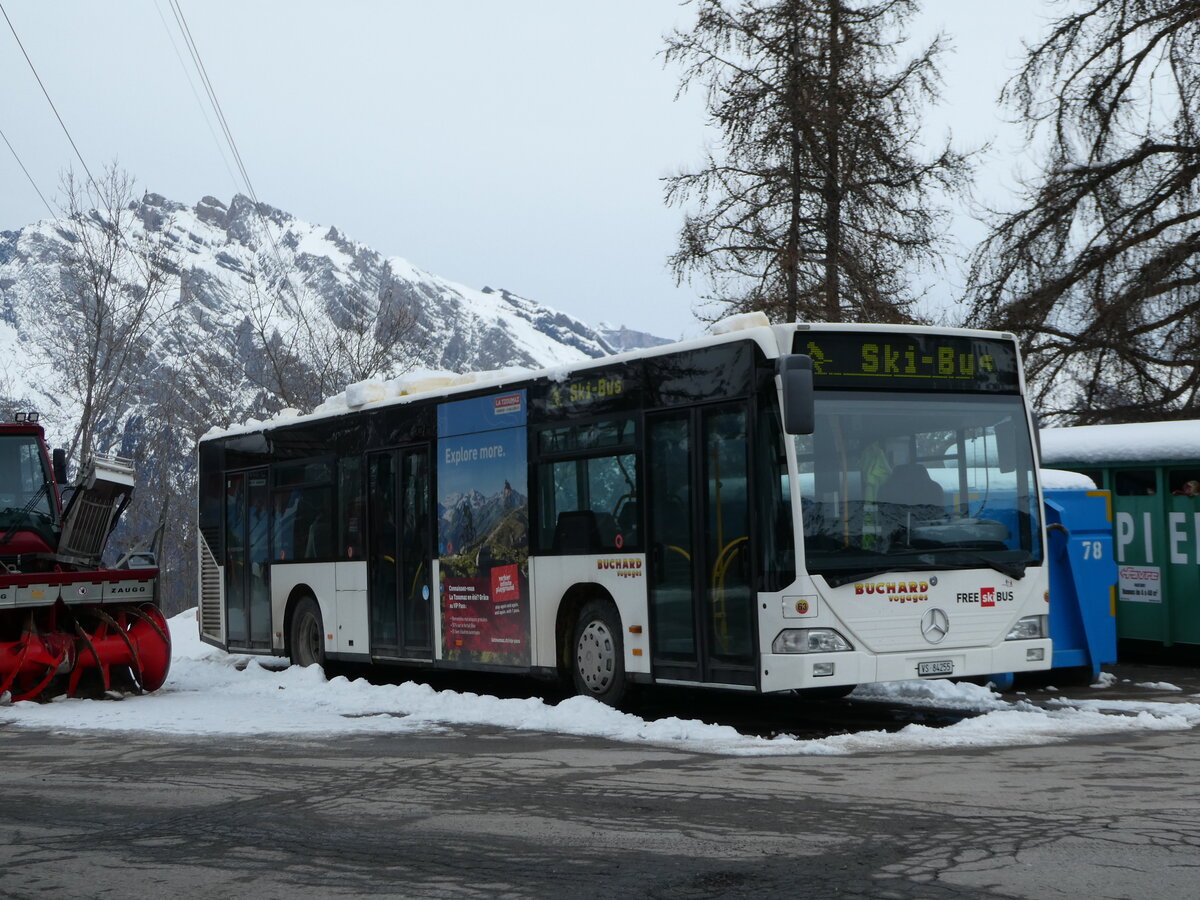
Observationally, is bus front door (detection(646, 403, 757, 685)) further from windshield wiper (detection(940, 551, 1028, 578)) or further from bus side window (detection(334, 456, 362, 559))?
bus side window (detection(334, 456, 362, 559))

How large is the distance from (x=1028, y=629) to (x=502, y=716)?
406 centimetres

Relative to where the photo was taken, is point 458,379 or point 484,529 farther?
point 458,379

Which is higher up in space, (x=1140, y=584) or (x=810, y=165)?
(x=810, y=165)

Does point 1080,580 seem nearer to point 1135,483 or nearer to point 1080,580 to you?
point 1080,580

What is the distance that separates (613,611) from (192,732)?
3402 mm

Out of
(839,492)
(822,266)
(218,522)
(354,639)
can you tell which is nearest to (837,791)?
(839,492)

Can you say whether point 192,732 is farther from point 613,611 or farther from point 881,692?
point 881,692

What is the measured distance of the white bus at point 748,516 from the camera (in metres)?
10.2

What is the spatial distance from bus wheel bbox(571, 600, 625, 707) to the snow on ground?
0.31 meters

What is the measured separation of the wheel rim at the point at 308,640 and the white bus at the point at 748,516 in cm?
261

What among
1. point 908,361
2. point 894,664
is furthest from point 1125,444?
point 894,664

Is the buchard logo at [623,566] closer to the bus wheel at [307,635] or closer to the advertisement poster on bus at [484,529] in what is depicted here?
the advertisement poster on bus at [484,529]

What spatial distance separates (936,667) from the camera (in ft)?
34.4

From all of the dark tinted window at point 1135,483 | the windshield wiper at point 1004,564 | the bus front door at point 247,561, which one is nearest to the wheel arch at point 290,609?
the bus front door at point 247,561
